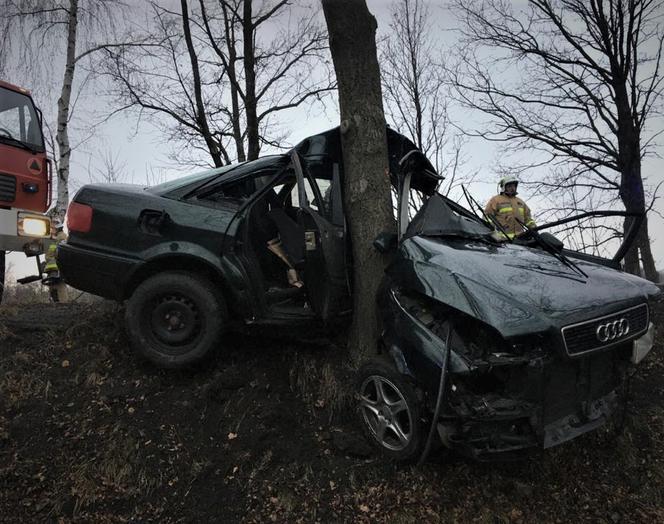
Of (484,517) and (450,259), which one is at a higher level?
(450,259)

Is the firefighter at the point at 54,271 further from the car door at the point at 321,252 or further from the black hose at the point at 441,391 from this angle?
the black hose at the point at 441,391

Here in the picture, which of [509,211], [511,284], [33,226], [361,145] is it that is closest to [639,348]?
[511,284]

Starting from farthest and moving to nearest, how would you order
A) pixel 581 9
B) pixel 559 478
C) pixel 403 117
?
pixel 403 117, pixel 581 9, pixel 559 478

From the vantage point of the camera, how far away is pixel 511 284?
8.15ft

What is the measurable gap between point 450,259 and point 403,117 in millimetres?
10298

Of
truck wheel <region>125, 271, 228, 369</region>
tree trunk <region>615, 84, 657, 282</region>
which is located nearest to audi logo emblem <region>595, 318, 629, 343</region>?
truck wheel <region>125, 271, 228, 369</region>

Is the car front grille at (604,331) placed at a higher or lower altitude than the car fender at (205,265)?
lower

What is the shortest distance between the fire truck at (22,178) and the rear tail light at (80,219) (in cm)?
246

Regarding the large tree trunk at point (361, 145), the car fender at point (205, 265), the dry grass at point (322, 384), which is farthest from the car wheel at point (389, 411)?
the car fender at point (205, 265)

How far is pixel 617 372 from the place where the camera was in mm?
2662

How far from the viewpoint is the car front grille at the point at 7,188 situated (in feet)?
18.1

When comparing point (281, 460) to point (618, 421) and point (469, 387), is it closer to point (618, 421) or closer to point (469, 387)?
point (469, 387)

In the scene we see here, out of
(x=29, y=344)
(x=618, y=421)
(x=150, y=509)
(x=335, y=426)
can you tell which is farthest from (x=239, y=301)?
(x=618, y=421)

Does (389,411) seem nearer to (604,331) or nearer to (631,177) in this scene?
(604,331)
